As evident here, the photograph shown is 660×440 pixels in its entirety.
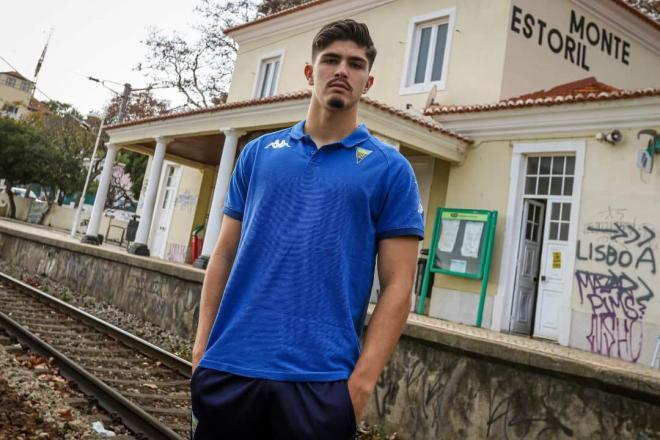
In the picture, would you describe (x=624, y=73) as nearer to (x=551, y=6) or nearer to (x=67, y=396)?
(x=551, y=6)

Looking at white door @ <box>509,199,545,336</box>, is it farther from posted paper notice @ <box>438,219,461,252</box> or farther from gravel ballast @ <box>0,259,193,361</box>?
gravel ballast @ <box>0,259,193,361</box>

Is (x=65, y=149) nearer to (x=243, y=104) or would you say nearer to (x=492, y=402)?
(x=243, y=104)

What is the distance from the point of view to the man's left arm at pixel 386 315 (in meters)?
1.51

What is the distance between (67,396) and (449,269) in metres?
7.49

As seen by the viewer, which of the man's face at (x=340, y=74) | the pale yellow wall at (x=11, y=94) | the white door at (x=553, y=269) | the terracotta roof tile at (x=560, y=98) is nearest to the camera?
the man's face at (x=340, y=74)

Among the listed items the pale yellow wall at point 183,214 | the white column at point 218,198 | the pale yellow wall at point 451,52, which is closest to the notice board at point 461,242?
the pale yellow wall at point 451,52

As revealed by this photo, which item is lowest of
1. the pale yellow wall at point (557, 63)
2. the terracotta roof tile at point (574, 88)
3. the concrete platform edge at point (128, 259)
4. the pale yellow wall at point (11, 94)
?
the concrete platform edge at point (128, 259)

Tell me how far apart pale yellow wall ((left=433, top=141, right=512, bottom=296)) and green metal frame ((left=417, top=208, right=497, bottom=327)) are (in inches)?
7.8

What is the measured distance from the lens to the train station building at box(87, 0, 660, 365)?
9.05m

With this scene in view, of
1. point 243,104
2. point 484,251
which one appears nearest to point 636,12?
point 484,251

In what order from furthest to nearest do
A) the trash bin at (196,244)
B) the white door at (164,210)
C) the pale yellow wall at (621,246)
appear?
1. the white door at (164,210)
2. the trash bin at (196,244)
3. the pale yellow wall at (621,246)

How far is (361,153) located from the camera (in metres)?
1.71

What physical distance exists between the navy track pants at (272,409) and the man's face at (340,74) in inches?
35.1

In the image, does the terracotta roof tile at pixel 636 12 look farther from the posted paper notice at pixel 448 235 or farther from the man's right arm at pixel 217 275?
the man's right arm at pixel 217 275
